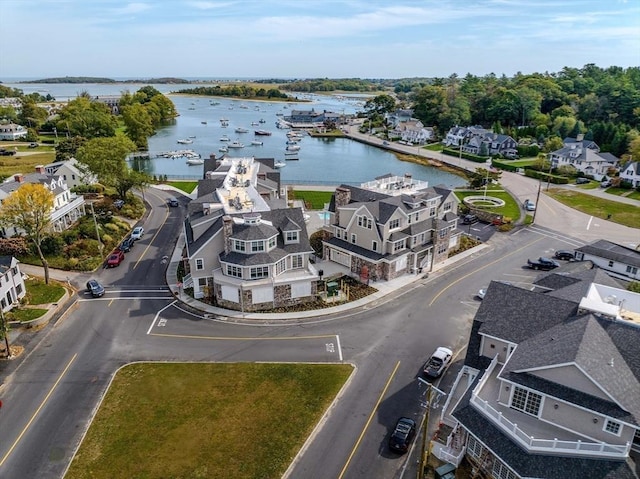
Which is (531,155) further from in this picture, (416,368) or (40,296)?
(40,296)

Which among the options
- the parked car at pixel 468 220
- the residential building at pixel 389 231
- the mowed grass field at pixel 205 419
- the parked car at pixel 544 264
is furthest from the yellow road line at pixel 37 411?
the parked car at pixel 468 220

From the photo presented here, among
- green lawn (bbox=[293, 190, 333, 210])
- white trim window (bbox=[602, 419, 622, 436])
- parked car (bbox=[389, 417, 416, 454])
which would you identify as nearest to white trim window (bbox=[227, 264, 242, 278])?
parked car (bbox=[389, 417, 416, 454])

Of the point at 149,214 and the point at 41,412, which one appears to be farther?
the point at 149,214

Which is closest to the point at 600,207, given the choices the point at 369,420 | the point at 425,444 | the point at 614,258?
the point at 614,258

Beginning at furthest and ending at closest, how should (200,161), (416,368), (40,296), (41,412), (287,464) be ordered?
(200,161), (40,296), (416,368), (41,412), (287,464)

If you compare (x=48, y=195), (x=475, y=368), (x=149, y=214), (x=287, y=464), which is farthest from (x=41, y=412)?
(x=149, y=214)

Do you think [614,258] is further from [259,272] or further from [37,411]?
[37,411]

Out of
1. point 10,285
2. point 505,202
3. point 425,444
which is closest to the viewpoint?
point 425,444
